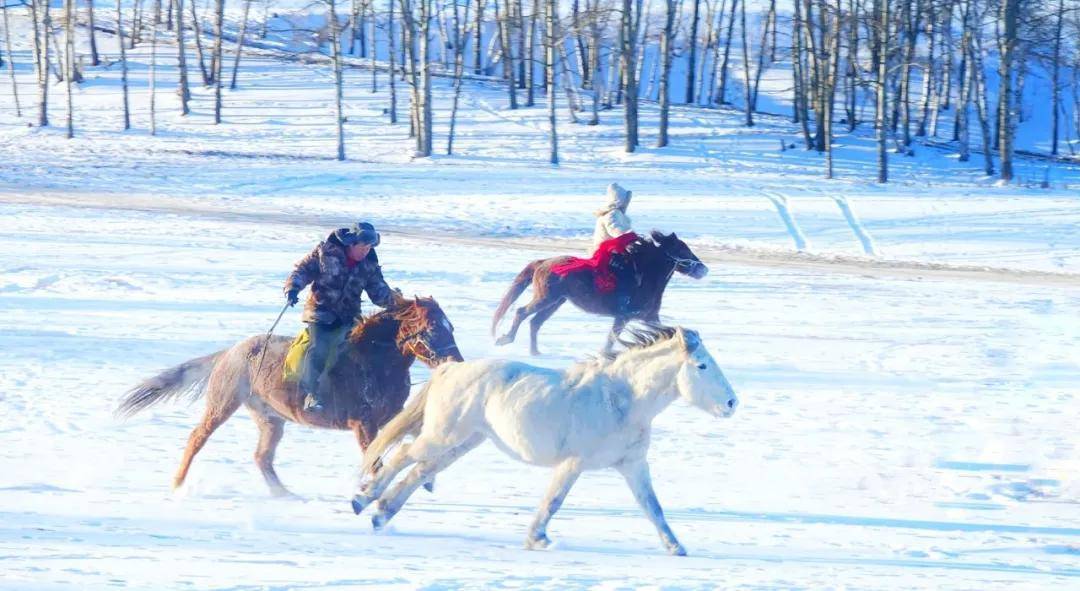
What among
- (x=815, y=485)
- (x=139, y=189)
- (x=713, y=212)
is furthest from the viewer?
(x=139, y=189)

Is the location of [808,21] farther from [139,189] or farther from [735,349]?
[735,349]

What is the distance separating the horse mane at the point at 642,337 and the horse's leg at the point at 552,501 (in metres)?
0.69

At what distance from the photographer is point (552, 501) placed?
6.68 m

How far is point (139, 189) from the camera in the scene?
31141 mm

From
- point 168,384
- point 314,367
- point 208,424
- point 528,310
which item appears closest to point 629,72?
point 528,310

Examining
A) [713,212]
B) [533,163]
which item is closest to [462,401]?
[713,212]

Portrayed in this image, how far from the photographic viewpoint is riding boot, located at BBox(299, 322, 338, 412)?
7.72 meters

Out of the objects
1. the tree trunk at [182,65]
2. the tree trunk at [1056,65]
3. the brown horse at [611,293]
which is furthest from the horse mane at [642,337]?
the tree trunk at [182,65]

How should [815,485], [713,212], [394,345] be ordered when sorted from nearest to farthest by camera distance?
[394,345]
[815,485]
[713,212]

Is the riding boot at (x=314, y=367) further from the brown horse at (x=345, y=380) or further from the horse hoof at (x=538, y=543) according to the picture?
the horse hoof at (x=538, y=543)

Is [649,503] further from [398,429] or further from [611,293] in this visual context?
[611,293]

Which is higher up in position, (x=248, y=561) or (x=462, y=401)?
(x=462, y=401)

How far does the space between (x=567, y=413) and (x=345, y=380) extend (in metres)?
1.68

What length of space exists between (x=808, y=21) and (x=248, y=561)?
Result: 34.4 meters
